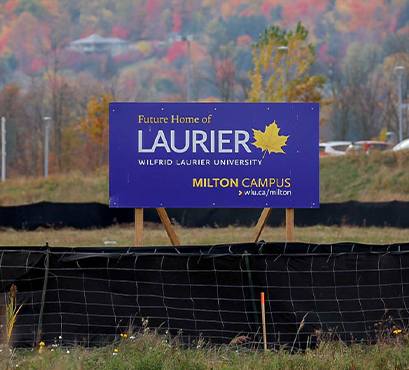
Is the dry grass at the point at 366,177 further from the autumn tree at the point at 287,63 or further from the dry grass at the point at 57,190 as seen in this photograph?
the autumn tree at the point at 287,63

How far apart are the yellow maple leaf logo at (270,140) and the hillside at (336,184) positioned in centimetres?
2896

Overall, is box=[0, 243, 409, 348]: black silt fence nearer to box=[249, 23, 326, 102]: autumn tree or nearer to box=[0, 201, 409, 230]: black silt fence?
box=[0, 201, 409, 230]: black silt fence

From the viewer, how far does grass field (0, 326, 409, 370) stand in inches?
278

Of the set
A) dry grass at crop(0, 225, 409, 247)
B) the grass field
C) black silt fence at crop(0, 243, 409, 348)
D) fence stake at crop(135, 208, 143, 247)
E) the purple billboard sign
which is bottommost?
dry grass at crop(0, 225, 409, 247)

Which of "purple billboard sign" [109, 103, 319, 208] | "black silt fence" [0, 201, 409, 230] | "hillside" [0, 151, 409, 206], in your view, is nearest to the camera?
"purple billboard sign" [109, 103, 319, 208]

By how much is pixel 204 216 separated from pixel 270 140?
19946 mm

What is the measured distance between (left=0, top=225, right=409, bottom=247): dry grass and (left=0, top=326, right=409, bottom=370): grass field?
14664mm

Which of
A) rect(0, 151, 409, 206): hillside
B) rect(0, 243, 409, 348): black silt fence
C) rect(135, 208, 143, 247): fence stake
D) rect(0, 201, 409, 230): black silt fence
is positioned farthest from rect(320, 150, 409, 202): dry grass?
rect(0, 243, 409, 348): black silt fence

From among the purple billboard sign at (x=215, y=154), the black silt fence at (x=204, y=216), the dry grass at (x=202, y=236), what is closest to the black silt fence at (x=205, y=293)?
the purple billboard sign at (x=215, y=154)

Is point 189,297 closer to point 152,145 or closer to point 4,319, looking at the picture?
point 4,319

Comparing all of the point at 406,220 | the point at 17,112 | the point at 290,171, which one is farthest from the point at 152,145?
the point at 17,112

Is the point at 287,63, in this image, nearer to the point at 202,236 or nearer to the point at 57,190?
the point at 57,190

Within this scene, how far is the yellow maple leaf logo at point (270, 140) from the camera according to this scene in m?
10.8

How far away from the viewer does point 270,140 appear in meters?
10.8
